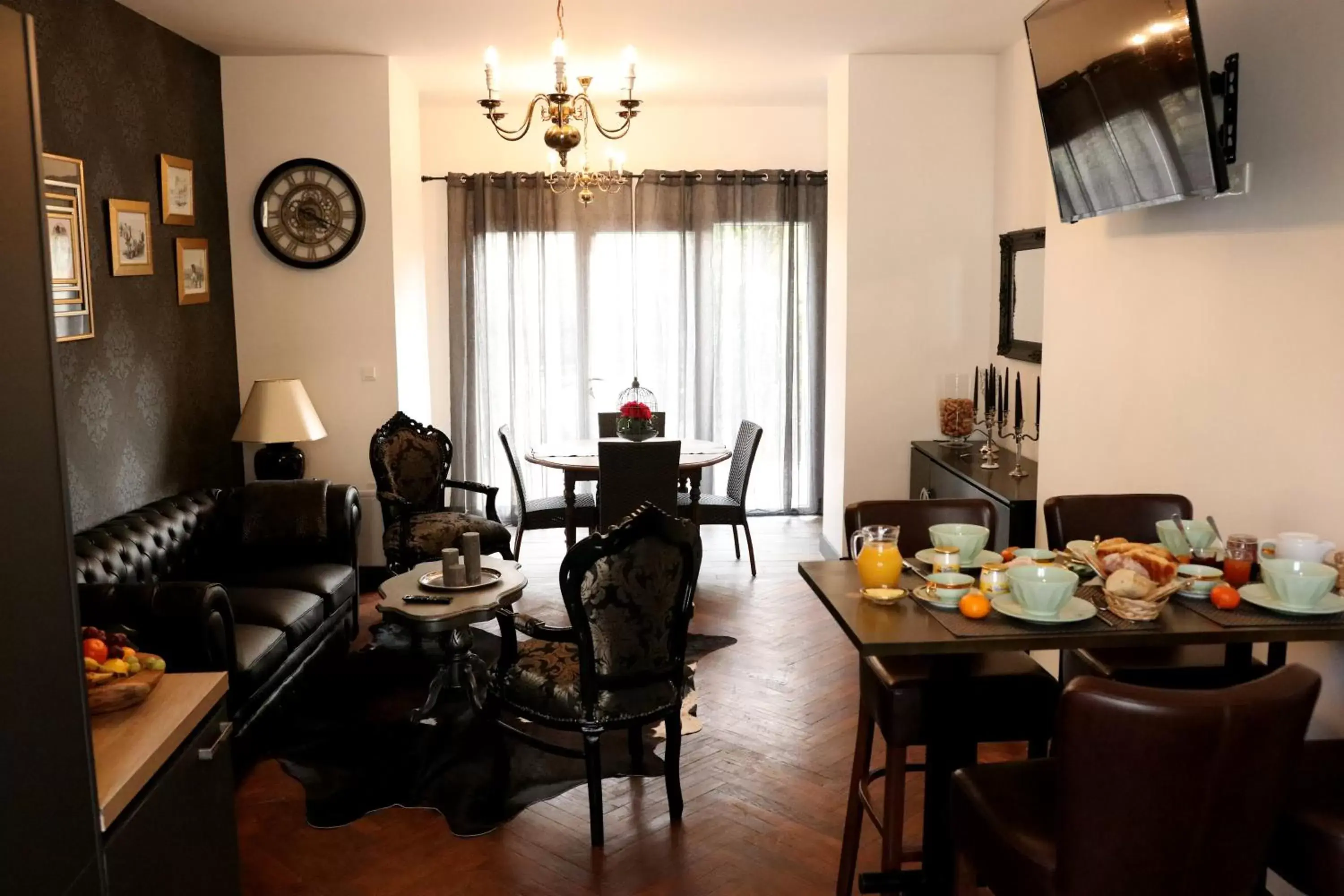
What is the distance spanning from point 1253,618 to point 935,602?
64 centimetres

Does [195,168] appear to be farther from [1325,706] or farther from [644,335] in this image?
[1325,706]

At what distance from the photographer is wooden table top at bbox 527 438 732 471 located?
19.5 ft

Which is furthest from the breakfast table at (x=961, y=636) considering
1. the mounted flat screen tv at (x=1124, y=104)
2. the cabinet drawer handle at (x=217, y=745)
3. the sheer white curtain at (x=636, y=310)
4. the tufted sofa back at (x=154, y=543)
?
the sheer white curtain at (x=636, y=310)

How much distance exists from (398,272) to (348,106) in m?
0.91

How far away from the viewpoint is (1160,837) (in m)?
1.80

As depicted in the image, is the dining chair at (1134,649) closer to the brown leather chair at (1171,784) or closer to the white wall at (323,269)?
the brown leather chair at (1171,784)

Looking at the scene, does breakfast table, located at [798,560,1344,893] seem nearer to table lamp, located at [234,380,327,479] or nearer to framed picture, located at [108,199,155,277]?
framed picture, located at [108,199,155,277]

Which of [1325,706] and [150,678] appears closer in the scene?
[150,678]

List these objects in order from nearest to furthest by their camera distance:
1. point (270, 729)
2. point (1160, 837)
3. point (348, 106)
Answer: point (1160, 837), point (270, 729), point (348, 106)

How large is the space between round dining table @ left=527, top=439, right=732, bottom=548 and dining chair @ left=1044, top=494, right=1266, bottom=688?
283cm

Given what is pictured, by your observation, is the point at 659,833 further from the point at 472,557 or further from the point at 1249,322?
the point at 1249,322

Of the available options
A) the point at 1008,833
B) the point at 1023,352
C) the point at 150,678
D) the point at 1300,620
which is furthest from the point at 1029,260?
the point at 150,678

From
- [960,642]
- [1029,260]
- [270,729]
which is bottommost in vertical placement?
[270,729]

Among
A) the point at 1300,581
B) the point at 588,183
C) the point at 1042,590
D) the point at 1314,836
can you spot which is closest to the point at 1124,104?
the point at 1300,581
